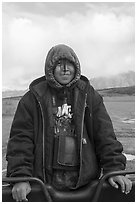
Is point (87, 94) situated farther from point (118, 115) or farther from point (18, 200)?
point (118, 115)

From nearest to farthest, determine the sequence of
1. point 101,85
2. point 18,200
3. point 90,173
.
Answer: point 18,200, point 90,173, point 101,85

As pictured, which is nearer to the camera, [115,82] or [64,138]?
[64,138]

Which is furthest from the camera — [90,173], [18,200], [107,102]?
[107,102]

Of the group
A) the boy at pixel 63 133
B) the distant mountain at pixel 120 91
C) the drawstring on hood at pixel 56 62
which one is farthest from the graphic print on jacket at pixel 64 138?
the distant mountain at pixel 120 91

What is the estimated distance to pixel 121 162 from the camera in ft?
4.53

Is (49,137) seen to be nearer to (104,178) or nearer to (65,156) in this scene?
(65,156)

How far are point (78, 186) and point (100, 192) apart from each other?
0.09m

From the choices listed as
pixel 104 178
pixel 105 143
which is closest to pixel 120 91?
pixel 105 143

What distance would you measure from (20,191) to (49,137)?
0.24 meters

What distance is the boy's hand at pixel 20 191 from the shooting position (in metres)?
1.25

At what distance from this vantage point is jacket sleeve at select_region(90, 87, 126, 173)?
1373 millimetres

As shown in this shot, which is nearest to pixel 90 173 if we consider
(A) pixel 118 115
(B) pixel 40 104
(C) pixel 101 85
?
(B) pixel 40 104

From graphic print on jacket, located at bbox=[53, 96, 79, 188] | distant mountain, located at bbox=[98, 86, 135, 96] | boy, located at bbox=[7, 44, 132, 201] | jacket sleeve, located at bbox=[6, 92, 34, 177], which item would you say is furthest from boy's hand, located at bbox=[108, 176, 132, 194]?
distant mountain, located at bbox=[98, 86, 135, 96]

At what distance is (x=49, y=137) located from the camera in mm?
1355
